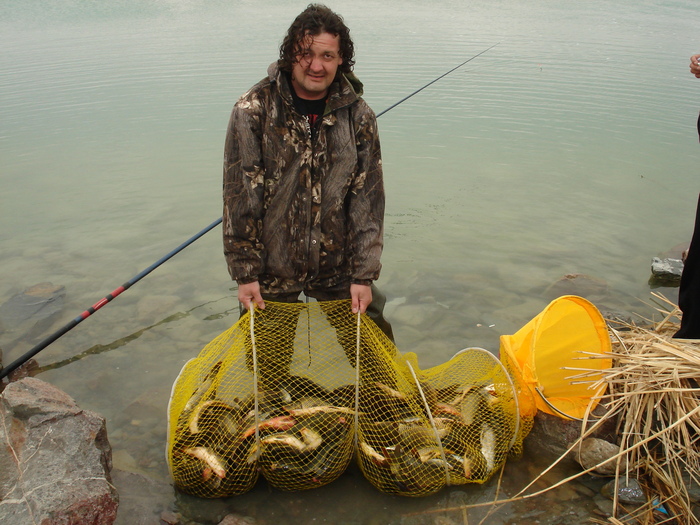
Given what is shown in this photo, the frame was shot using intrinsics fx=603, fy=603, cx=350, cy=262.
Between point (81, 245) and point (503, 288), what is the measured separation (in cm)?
457

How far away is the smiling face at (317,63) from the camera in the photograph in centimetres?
280

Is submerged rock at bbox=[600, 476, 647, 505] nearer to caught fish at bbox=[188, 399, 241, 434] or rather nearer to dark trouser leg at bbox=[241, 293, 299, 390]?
dark trouser leg at bbox=[241, 293, 299, 390]

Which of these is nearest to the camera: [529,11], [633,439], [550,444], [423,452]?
[423,452]

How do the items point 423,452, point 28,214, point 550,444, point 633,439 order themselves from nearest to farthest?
1. point 423,452
2. point 633,439
3. point 550,444
4. point 28,214

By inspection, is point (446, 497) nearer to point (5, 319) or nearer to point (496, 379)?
point (496, 379)

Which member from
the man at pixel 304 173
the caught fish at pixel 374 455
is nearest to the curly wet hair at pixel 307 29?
the man at pixel 304 173

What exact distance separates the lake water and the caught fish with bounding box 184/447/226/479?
0.30 metres

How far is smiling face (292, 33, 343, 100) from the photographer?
2.80 meters

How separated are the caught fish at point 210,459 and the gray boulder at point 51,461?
41cm

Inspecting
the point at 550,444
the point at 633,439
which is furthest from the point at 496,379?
the point at 633,439

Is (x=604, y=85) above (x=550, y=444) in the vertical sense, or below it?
above

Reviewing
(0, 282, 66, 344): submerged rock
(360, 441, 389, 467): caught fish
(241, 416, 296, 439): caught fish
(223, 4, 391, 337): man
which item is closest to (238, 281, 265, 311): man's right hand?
(223, 4, 391, 337): man

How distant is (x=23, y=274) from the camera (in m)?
6.09

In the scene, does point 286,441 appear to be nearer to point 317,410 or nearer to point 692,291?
point 317,410
